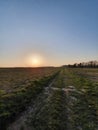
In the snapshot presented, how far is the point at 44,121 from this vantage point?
8953 millimetres

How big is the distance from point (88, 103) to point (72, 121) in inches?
166

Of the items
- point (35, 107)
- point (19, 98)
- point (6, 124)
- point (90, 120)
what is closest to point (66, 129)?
point (90, 120)

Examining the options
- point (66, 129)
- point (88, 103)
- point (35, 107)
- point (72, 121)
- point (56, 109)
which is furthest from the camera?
point (88, 103)

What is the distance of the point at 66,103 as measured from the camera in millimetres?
12570

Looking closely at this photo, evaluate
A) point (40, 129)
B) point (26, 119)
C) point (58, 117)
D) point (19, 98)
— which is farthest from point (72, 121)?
point (19, 98)

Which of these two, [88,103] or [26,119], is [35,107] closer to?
[26,119]

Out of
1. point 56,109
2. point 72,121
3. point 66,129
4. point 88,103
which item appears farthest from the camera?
point 88,103

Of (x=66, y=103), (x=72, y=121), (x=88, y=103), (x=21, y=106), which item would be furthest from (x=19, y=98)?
(x=72, y=121)

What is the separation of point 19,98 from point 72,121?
638 cm

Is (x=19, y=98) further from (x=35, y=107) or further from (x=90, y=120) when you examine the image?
(x=90, y=120)

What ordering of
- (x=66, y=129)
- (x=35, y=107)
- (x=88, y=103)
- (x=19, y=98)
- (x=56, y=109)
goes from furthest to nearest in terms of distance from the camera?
1. (x=19, y=98)
2. (x=88, y=103)
3. (x=35, y=107)
4. (x=56, y=109)
5. (x=66, y=129)

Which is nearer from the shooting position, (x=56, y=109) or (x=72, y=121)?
(x=72, y=121)

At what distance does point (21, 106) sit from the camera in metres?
12.2

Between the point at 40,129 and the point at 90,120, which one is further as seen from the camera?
the point at 90,120
